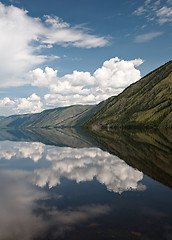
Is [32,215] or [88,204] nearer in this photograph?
[32,215]

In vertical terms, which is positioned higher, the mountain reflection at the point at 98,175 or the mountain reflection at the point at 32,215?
the mountain reflection at the point at 32,215

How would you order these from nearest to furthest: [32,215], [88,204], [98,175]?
1. [32,215]
2. [88,204]
3. [98,175]

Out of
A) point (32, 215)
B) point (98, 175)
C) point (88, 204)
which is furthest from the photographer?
point (98, 175)

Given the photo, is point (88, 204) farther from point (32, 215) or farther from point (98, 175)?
point (98, 175)

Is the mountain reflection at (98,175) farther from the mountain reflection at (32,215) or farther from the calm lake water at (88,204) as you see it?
the mountain reflection at (32,215)

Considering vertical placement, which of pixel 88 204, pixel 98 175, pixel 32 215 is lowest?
pixel 98 175

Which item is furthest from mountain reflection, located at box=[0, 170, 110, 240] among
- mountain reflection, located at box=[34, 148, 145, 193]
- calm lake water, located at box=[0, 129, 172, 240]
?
mountain reflection, located at box=[34, 148, 145, 193]

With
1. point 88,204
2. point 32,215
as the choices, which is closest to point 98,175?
point 88,204

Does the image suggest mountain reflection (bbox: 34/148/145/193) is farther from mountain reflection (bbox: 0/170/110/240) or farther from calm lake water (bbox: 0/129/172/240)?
mountain reflection (bbox: 0/170/110/240)

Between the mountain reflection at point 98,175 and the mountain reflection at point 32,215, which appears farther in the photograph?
the mountain reflection at point 98,175

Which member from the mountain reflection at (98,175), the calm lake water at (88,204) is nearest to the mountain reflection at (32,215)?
the calm lake water at (88,204)

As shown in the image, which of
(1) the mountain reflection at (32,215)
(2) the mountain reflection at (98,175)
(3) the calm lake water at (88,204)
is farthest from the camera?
(2) the mountain reflection at (98,175)

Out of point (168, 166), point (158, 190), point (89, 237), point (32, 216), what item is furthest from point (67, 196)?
point (168, 166)

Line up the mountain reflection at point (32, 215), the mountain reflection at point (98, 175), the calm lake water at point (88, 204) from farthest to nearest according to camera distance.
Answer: the mountain reflection at point (98, 175) → the mountain reflection at point (32, 215) → the calm lake water at point (88, 204)
